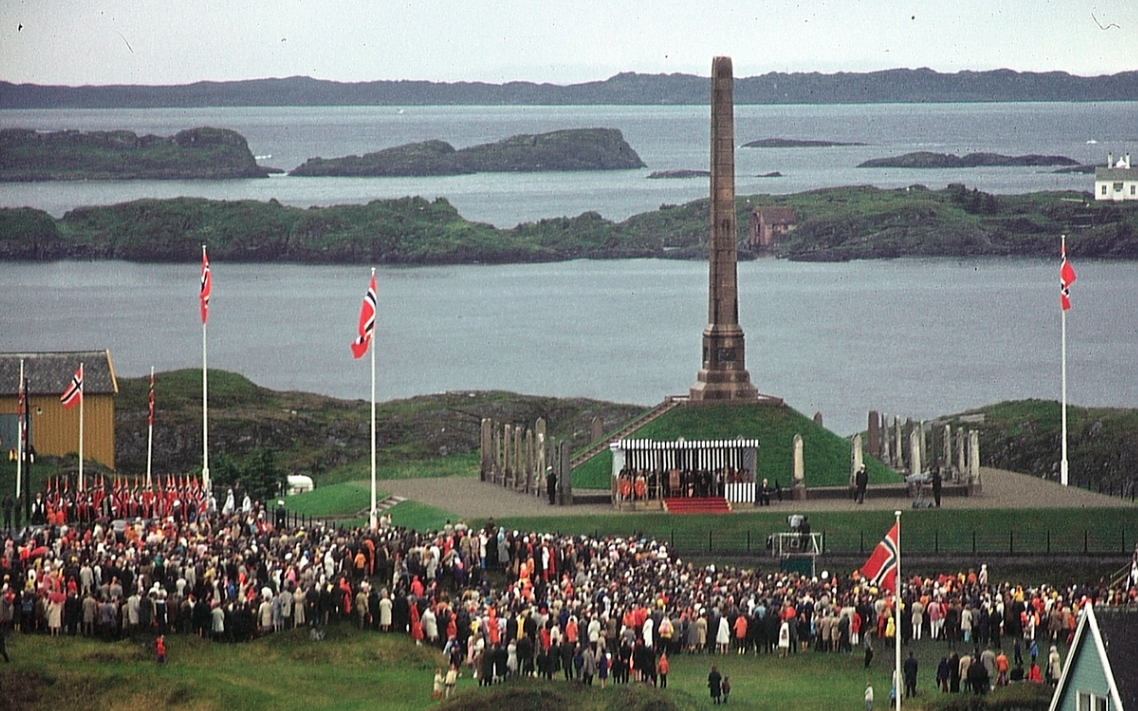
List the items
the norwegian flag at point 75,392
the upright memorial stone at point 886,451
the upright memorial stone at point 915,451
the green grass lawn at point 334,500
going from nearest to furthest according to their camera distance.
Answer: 1. the norwegian flag at point 75,392
2. the green grass lawn at point 334,500
3. the upright memorial stone at point 915,451
4. the upright memorial stone at point 886,451

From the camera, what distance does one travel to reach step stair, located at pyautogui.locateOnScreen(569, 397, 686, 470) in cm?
7638

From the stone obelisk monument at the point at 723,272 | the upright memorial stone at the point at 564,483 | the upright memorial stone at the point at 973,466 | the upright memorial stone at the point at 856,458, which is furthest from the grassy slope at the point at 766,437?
the upright memorial stone at the point at 564,483

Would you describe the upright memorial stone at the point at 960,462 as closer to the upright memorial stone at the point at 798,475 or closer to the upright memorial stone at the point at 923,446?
the upright memorial stone at the point at 923,446

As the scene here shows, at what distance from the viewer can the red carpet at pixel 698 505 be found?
232 ft

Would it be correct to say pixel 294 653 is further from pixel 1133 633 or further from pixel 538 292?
pixel 538 292

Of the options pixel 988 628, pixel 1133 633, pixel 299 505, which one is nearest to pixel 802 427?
pixel 299 505

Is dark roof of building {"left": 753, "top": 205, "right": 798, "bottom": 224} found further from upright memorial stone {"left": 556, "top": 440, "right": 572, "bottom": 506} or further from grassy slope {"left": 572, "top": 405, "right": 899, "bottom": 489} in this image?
upright memorial stone {"left": 556, "top": 440, "right": 572, "bottom": 506}

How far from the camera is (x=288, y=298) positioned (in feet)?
599

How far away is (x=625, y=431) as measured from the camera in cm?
7656

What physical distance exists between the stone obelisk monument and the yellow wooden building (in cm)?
1932

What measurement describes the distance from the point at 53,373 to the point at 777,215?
4770 inches

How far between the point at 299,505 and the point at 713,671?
28537 mm

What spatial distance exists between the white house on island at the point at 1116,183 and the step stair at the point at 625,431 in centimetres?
11423

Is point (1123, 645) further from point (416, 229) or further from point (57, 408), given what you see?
point (416, 229)
